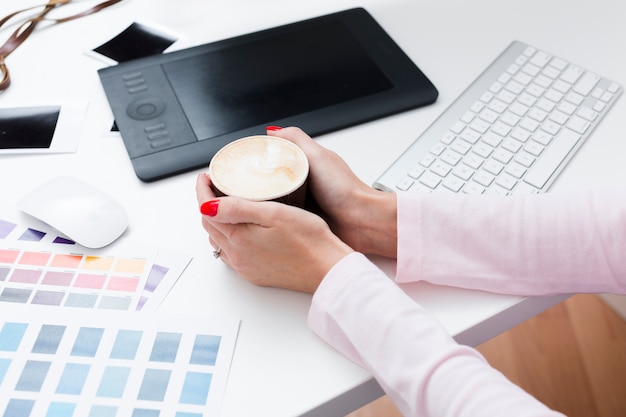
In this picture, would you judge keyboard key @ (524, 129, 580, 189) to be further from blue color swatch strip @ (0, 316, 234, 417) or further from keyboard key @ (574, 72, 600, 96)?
blue color swatch strip @ (0, 316, 234, 417)

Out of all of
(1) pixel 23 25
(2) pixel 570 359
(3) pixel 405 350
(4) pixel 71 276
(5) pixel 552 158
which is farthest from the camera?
(2) pixel 570 359

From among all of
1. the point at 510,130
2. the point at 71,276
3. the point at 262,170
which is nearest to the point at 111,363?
the point at 71,276

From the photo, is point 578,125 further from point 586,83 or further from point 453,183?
point 453,183

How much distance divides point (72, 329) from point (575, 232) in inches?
20.5

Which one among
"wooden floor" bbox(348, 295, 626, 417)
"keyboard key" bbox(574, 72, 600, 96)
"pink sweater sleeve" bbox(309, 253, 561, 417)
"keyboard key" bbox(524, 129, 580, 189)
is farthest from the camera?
"wooden floor" bbox(348, 295, 626, 417)

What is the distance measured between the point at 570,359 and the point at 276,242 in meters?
1.04

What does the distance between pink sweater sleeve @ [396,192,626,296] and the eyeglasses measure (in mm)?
606

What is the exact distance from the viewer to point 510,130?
81 centimetres

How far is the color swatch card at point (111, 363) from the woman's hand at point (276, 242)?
65 millimetres

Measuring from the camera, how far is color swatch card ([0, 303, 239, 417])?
57 centimetres

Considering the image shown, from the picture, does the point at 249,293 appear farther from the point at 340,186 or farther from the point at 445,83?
the point at 445,83

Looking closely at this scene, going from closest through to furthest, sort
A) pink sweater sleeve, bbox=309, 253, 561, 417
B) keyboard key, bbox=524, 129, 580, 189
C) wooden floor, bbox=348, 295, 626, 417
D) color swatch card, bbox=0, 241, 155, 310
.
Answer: pink sweater sleeve, bbox=309, 253, 561, 417, color swatch card, bbox=0, 241, 155, 310, keyboard key, bbox=524, 129, 580, 189, wooden floor, bbox=348, 295, 626, 417

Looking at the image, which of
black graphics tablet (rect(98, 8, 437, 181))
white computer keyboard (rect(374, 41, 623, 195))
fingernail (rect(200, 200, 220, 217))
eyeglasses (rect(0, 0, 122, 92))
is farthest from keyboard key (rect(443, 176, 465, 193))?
eyeglasses (rect(0, 0, 122, 92))

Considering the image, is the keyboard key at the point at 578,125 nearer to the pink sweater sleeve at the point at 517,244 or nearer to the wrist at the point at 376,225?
the pink sweater sleeve at the point at 517,244
